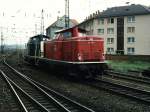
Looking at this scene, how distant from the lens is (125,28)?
68.9m

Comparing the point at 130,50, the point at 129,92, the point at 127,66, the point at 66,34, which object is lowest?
the point at 129,92

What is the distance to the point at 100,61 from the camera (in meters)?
18.4

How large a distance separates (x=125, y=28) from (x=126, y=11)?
397 centimetres

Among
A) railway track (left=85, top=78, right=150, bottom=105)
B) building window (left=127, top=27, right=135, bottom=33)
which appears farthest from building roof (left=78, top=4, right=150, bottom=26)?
railway track (left=85, top=78, right=150, bottom=105)

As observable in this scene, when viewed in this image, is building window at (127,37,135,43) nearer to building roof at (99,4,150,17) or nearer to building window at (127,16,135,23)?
building window at (127,16,135,23)

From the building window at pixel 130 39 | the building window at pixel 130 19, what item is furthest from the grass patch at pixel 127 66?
the building window at pixel 130 19

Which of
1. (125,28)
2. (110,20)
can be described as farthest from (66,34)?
(110,20)

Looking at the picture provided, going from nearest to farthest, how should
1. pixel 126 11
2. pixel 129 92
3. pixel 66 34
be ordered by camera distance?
pixel 129 92 < pixel 66 34 < pixel 126 11

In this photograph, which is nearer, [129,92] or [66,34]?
[129,92]

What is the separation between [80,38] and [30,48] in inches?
611

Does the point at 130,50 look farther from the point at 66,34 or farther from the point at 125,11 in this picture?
the point at 66,34

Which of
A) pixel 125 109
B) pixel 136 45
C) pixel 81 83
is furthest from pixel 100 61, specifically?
pixel 136 45

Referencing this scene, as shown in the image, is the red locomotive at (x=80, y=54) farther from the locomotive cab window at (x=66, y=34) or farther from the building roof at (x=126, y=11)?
the building roof at (x=126, y=11)

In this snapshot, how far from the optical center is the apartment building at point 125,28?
212ft
